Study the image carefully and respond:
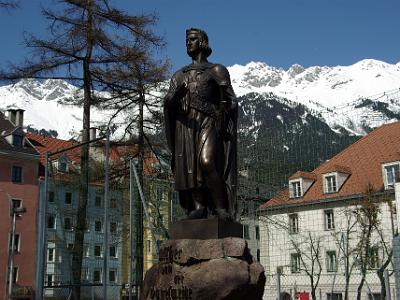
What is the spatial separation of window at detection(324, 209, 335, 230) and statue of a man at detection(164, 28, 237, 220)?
26.8 metres

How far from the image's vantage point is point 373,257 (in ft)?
88.5

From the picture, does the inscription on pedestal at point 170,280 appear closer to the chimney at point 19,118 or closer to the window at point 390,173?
the window at point 390,173

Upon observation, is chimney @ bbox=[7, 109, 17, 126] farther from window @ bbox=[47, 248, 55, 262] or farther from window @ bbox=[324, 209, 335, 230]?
window @ bbox=[47, 248, 55, 262]

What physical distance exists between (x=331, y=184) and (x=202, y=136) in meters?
30.6

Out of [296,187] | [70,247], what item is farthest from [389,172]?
[70,247]

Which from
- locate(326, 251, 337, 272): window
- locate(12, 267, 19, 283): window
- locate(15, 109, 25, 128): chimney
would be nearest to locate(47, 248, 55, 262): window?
locate(326, 251, 337, 272): window

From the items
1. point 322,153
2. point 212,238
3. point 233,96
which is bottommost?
point 212,238

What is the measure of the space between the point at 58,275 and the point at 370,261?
50.5 feet

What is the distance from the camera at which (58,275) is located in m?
18.2

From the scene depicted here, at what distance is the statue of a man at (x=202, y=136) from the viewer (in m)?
7.32

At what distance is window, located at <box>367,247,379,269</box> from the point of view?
26831 millimetres

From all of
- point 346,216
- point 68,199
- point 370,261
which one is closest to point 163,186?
point 68,199

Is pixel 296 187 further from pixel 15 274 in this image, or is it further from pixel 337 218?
pixel 15 274

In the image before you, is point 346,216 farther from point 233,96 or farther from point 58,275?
point 233,96
